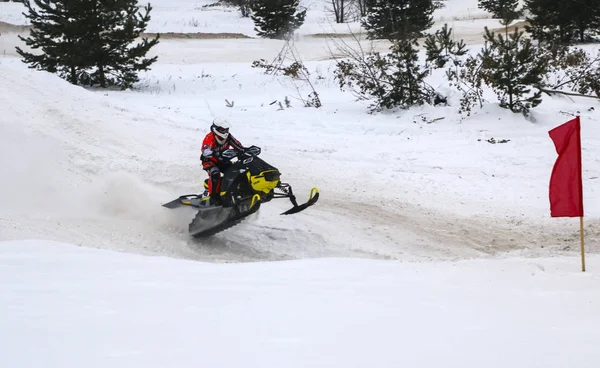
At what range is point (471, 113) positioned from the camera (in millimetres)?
16297

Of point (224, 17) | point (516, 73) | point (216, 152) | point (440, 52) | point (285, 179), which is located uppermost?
point (224, 17)

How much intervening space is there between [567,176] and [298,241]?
4.25 metres

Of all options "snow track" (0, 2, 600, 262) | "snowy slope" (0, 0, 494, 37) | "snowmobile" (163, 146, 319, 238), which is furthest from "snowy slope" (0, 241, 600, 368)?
"snowy slope" (0, 0, 494, 37)

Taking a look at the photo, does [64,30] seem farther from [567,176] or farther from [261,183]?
[567,176]

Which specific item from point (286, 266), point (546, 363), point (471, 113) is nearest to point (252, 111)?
point (471, 113)

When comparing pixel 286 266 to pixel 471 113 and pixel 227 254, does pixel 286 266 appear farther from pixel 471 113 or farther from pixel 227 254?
pixel 471 113

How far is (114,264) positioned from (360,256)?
3.88 meters

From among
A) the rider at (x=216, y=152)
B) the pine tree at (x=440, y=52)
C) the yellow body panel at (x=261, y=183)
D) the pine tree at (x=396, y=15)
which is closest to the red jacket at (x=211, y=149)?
the rider at (x=216, y=152)

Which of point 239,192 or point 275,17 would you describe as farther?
point 275,17

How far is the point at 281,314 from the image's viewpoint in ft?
16.3

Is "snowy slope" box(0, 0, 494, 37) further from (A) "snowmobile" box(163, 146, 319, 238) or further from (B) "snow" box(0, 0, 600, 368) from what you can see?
(A) "snowmobile" box(163, 146, 319, 238)

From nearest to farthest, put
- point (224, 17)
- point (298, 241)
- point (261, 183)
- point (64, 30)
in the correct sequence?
1. point (261, 183)
2. point (298, 241)
3. point (64, 30)
4. point (224, 17)

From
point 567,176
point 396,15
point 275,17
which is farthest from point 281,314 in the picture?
point 275,17

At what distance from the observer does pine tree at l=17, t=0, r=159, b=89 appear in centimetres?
2217
